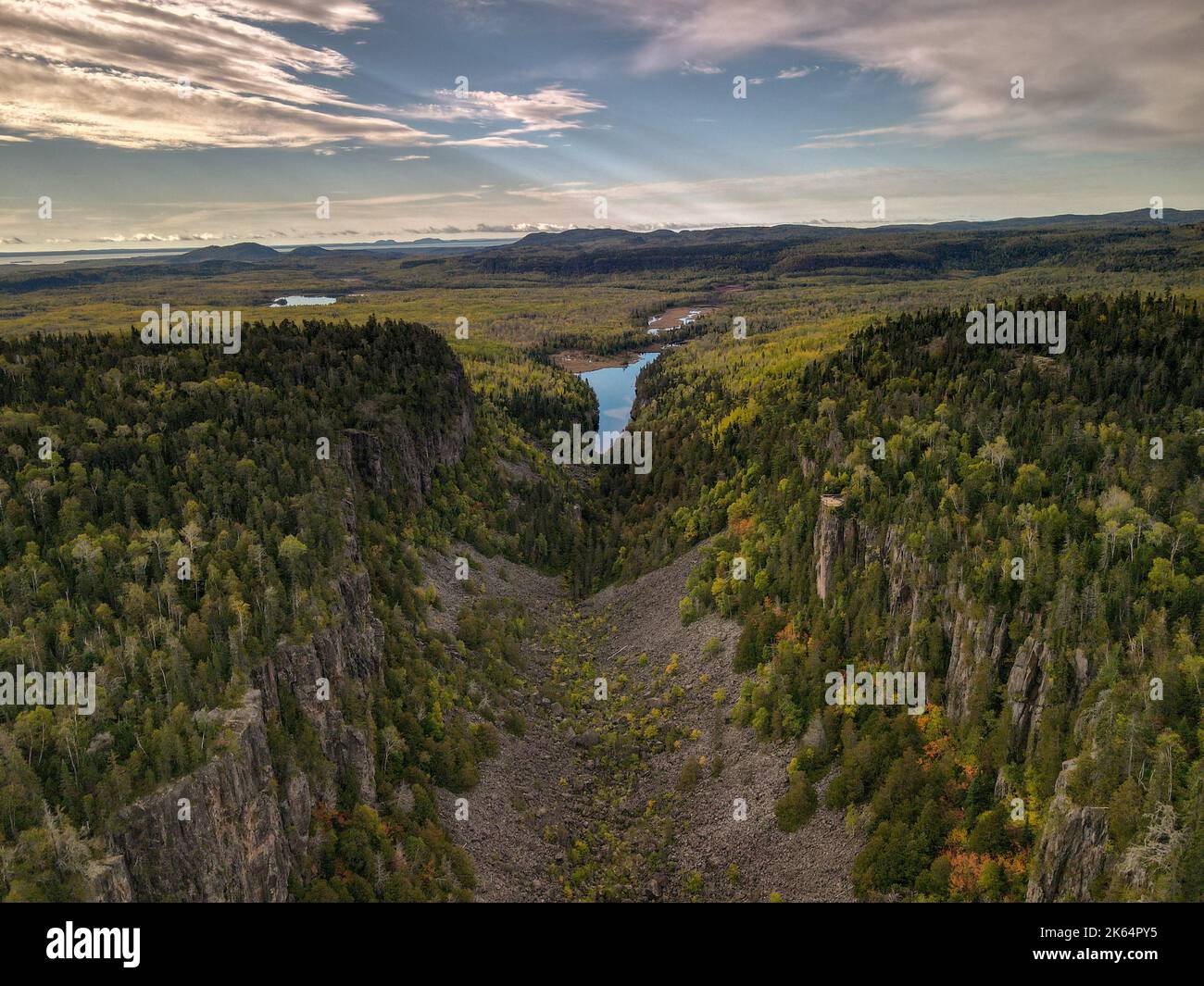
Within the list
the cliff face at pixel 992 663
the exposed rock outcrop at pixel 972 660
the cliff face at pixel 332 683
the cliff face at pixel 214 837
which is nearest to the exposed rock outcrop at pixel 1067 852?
the cliff face at pixel 992 663

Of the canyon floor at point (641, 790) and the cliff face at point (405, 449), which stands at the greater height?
the cliff face at point (405, 449)

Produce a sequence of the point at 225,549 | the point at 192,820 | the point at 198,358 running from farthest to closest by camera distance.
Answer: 1. the point at 198,358
2. the point at 225,549
3. the point at 192,820

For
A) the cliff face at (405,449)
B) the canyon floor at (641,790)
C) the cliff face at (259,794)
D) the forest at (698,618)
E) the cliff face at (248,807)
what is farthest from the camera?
the cliff face at (405,449)

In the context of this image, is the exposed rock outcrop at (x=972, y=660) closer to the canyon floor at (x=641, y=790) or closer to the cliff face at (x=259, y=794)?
the canyon floor at (x=641, y=790)

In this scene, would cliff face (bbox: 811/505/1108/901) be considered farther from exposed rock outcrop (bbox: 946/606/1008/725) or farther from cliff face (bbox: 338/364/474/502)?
cliff face (bbox: 338/364/474/502)

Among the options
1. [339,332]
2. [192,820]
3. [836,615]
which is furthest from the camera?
[339,332]

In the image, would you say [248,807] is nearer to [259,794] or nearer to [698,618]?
[259,794]

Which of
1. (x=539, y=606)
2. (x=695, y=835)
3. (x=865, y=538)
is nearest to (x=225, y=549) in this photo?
(x=695, y=835)

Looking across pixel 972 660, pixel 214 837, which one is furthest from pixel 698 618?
pixel 214 837

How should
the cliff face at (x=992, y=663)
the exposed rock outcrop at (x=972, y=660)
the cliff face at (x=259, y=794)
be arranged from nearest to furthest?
the cliff face at (x=259, y=794) < the cliff face at (x=992, y=663) < the exposed rock outcrop at (x=972, y=660)

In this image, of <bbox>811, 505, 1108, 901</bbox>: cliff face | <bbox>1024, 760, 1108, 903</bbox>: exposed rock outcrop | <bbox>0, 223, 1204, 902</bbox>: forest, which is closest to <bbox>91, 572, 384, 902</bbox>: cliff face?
<bbox>0, 223, 1204, 902</bbox>: forest

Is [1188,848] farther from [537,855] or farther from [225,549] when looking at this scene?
[225,549]
